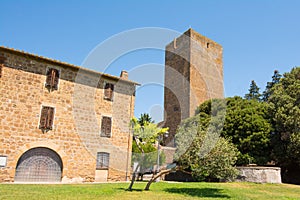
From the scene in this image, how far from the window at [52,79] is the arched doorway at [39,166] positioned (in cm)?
387

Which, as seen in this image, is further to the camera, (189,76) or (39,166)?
(189,76)

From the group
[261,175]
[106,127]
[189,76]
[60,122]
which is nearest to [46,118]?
[60,122]

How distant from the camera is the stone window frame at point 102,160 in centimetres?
1708

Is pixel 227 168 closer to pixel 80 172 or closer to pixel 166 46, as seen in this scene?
pixel 80 172

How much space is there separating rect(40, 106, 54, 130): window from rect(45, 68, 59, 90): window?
53.6 inches

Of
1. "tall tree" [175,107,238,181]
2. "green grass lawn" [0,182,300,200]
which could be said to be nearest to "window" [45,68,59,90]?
"green grass lawn" [0,182,300,200]

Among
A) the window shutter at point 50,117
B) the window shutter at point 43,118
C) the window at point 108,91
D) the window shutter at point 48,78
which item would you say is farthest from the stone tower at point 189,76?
the window shutter at point 43,118

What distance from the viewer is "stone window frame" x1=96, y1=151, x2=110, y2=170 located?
17.1 m

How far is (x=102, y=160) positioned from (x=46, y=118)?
188 inches

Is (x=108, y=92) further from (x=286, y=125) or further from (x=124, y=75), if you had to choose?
(x=286, y=125)

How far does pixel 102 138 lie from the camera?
17406 millimetres

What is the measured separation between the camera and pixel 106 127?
17.7 m

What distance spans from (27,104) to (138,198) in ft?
31.4

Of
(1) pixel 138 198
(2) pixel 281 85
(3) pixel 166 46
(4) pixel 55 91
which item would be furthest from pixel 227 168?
(3) pixel 166 46
